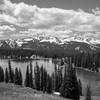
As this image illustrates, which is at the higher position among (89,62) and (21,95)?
(21,95)

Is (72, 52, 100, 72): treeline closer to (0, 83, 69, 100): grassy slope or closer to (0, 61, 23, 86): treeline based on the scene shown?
(0, 61, 23, 86): treeline

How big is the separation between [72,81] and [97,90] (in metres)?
49.4

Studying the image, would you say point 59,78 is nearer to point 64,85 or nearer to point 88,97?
point 88,97

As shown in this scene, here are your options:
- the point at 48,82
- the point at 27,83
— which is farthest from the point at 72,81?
the point at 27,83

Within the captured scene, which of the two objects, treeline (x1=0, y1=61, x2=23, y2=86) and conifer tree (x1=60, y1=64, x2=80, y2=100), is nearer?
conifer tree (x1=60, y1=64, x2=80, y2=100)

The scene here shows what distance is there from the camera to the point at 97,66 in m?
166

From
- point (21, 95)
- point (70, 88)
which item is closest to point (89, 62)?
point (70, 88)

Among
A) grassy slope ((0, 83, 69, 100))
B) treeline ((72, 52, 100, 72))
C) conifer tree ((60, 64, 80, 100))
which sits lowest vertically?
treeline ((72, 52, 100, 72))

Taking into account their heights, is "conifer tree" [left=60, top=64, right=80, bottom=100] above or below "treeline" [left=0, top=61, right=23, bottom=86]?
above

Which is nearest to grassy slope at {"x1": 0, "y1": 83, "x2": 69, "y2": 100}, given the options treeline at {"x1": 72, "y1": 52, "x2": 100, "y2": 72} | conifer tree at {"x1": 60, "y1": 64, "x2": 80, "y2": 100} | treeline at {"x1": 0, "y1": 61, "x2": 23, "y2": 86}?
conifer tree at {"x1": 60, "y1": 64, "x2": 80, "y2": 100}

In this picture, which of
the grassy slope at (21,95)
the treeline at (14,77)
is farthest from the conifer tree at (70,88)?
the treeline at (14,77)

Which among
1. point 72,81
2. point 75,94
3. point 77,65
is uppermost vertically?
point 72,81

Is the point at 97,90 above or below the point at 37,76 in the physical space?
below

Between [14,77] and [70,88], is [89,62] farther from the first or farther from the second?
[70,88]
